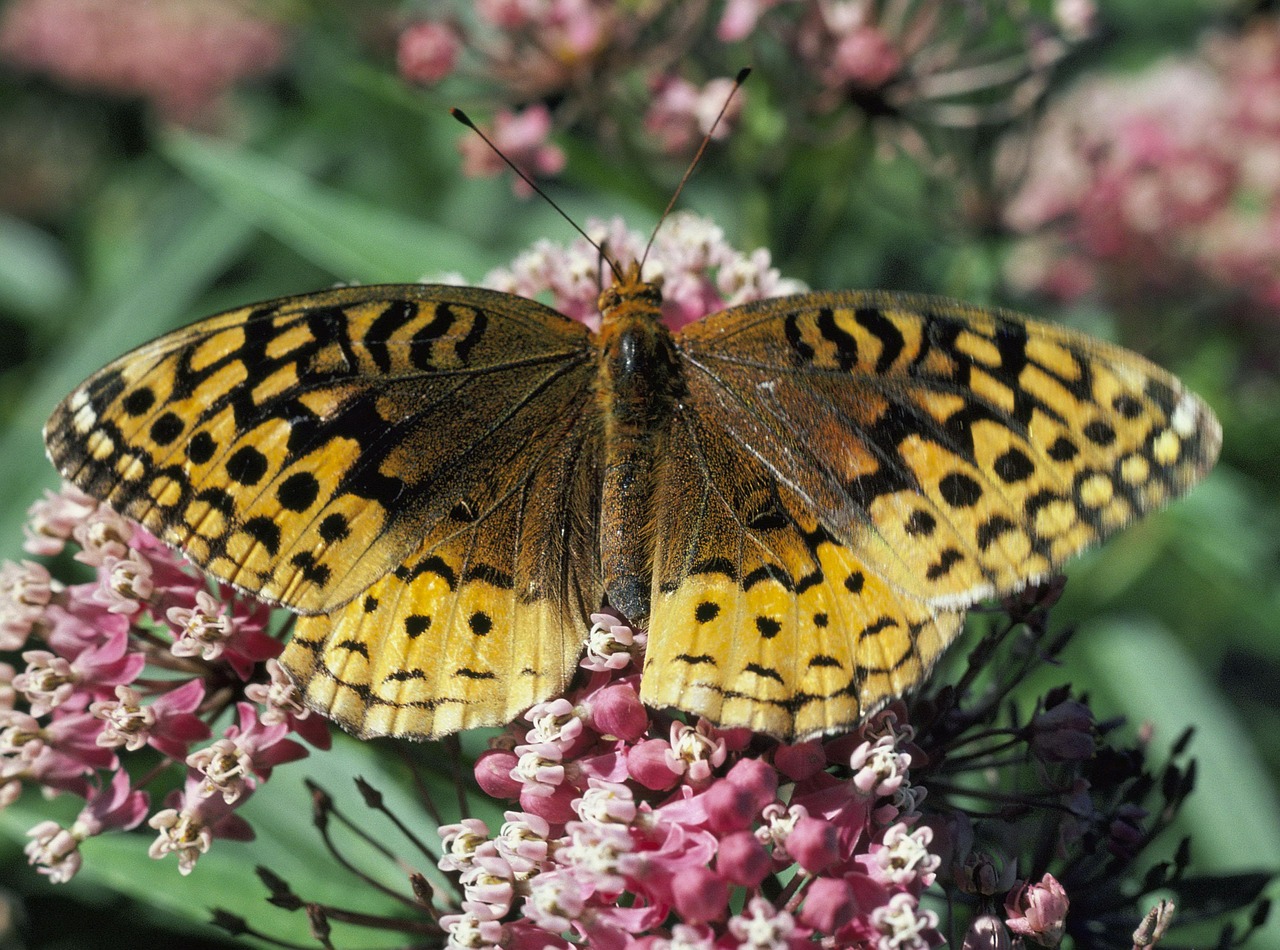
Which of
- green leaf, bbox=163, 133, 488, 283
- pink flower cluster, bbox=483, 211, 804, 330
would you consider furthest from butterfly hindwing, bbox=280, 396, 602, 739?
green leaf, bbox=163, 133, 488, 283

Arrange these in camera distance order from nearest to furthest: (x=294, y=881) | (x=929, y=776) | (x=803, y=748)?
(x=803, y=748) → (x=929, y=776) → (x=294, y=881)

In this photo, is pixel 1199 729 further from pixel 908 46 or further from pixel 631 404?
pixel 631 404

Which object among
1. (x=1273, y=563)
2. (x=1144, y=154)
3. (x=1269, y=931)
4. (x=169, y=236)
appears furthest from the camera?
(x=1144, y=154)

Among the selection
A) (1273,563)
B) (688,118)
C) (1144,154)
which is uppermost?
(1144,154)

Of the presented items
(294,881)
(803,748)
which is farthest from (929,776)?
(294,881)

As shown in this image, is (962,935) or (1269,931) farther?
(1269,931)

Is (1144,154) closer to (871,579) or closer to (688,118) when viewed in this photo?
(688,118)

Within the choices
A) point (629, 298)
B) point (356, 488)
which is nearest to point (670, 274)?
point (629, 298)

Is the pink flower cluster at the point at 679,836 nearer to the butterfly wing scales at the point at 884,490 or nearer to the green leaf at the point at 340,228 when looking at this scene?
the butterfly wing scales at the point at 884,490

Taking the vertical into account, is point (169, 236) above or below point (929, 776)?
above
